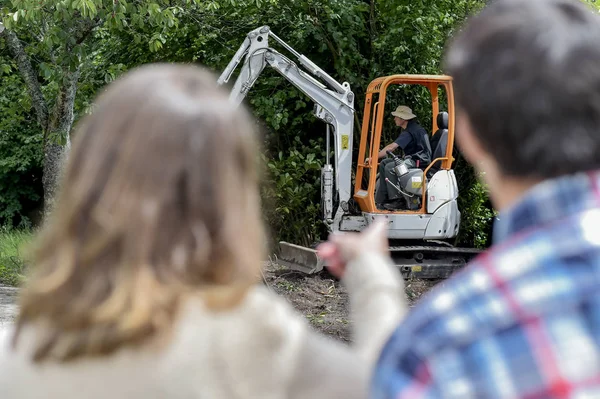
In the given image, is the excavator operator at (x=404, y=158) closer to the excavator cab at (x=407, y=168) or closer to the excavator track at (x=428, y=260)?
the excavator cab at (x=407, y=168)

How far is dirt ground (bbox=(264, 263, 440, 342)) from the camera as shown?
8.34 m

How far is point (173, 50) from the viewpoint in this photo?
1583cm

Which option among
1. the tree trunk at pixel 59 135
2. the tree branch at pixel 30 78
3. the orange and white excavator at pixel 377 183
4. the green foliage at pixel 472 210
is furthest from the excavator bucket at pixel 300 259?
the green foliage at pixel 472 210

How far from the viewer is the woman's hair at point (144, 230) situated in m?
1.17

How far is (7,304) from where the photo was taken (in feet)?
30.9

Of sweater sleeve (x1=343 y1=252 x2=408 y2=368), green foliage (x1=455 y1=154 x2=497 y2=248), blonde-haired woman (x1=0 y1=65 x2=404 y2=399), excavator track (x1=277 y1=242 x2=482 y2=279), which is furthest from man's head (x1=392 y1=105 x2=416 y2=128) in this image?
blonde-haired woman (x1=0 y1=65 x2=404 y2=399)

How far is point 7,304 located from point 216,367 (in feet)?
29.0

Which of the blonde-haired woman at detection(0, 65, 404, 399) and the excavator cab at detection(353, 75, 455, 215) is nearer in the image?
the blonde-haired woman at detection(0, 65, 404, 399)

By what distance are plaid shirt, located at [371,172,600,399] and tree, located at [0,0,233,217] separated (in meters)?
7.82

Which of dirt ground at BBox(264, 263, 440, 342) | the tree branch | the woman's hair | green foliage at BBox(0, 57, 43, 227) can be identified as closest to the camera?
the woman's hair

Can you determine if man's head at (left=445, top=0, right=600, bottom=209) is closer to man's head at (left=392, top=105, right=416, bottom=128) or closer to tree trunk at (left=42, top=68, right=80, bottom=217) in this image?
tree trunk at (left=42, top=68, right=80, bottom=217)

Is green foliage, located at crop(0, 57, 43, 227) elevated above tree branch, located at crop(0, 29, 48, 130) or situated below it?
above

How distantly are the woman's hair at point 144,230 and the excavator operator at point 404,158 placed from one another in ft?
36.0

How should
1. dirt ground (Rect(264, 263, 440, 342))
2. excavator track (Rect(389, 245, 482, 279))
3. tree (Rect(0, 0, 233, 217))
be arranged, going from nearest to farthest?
1. dirt ground (Rect(264, 263, 440, 342))
2. tree (Rect(0, 0, 233, 217))
3. excavator track (Rect(389, 245, 482, 279))
